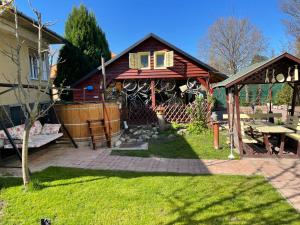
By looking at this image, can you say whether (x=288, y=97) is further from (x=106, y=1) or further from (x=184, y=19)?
(x=106, y=1)

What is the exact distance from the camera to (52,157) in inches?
284

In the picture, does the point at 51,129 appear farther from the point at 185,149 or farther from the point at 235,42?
the point at 235,42

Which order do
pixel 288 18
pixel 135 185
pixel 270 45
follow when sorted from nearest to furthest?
pixel 135 185 → pixel 288 18 → pixel 270 45

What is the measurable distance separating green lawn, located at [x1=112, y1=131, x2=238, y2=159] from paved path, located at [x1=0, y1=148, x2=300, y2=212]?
0.46 m

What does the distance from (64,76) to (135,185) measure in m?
12.3

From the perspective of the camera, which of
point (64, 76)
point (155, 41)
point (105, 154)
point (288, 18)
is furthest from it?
point (288, 18)

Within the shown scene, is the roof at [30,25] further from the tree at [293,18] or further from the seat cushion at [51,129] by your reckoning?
the tree at [293,18]

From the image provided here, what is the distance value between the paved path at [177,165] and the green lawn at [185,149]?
46cm

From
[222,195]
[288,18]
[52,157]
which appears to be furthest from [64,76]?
[288,18]

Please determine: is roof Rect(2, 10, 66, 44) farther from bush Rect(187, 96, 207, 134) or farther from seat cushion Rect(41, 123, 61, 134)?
bush Rect(187, 96, 207, 134)

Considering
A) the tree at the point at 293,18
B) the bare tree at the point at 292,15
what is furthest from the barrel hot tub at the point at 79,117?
the bare tree at the point at 292,15

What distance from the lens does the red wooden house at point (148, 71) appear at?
14.5 m

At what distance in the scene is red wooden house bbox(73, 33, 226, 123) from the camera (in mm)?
14453

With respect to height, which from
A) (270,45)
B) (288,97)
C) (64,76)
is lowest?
(288,97)
